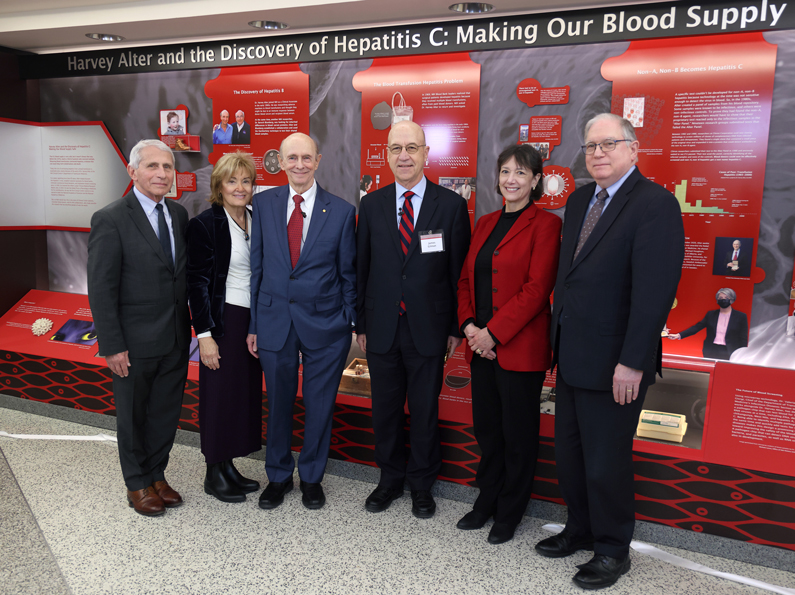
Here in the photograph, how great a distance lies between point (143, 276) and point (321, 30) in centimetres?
223

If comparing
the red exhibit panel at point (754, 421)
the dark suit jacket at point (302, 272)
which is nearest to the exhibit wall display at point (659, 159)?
the red exhibit panel at point (754, 421)

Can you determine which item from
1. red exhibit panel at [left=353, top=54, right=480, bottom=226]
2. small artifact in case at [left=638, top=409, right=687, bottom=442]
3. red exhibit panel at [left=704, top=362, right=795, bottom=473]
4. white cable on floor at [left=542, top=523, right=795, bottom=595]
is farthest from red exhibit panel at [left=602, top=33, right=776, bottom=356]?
white cable on floor at [left=542, top=523, right=795, bottom=595]

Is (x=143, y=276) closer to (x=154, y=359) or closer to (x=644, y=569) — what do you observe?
(x=154, y=359)

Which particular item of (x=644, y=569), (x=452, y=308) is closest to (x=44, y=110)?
(x=452, y=308)

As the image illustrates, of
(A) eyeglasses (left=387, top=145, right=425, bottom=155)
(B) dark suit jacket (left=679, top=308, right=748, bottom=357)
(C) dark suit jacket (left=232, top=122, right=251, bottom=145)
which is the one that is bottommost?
(B) dark suit jacket (left=679, top=308, right=748, bottom=357)

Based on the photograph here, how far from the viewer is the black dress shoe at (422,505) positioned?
3.07 m

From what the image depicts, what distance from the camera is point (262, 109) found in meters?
4.22

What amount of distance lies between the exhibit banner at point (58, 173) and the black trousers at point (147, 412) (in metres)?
2.51

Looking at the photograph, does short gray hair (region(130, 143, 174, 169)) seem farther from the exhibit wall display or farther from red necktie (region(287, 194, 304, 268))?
the exhibit wall display

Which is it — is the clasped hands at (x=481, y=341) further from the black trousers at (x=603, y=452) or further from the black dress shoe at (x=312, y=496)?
the black dress shoe at (x=312, y=496)

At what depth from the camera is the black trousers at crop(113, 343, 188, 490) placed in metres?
2.98

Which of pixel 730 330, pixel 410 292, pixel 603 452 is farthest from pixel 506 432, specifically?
pixel 730 330

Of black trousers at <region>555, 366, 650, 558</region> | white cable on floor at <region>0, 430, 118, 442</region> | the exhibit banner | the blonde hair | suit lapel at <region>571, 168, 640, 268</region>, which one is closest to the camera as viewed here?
suit lapel at <region>571, 168, 640, 268</region>

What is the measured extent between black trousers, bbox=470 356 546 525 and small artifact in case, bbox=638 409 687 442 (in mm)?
616
